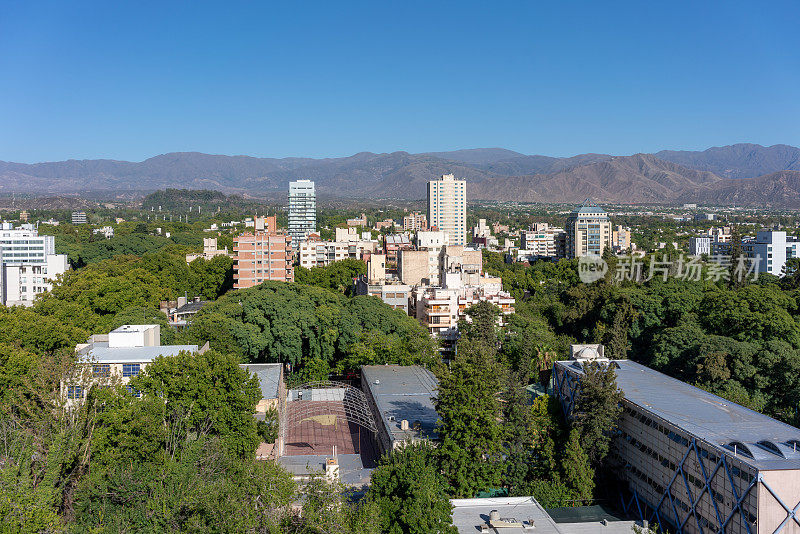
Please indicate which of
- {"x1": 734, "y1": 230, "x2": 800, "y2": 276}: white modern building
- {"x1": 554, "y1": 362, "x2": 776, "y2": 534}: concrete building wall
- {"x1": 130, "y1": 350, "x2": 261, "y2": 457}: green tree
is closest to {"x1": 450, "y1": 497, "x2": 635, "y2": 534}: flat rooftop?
{"x1": 554, "y1": 362, "x2": 776, "y2": 534}: concrete building wall

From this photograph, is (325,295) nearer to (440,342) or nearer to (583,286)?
(440,342)

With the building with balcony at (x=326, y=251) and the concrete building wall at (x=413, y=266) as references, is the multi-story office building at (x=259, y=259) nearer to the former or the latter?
the concrete building wall at (x=413, y=266)

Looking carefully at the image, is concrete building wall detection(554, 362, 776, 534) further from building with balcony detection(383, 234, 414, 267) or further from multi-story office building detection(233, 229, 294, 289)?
building with balcony detection(383, 234, 414, 267)

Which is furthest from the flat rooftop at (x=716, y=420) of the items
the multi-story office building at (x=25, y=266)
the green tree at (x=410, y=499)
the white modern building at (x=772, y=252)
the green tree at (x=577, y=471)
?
the white modern building at (x=772, y=252)

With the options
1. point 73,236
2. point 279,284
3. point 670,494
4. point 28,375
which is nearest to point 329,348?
point 279,284

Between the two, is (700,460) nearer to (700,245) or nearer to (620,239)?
(700,245)

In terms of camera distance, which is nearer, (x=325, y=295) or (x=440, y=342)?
(x=440, y=342)

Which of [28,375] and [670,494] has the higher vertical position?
[28,375]
